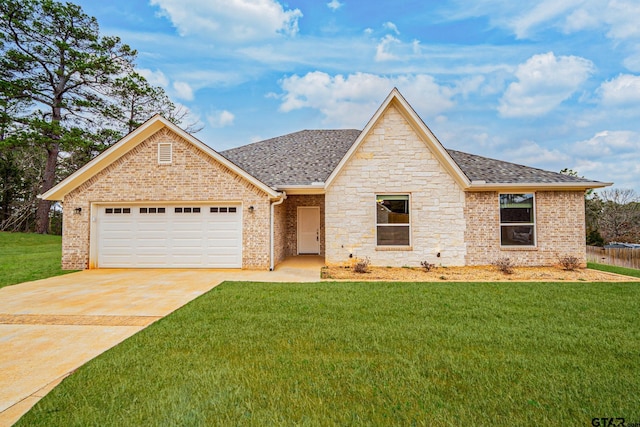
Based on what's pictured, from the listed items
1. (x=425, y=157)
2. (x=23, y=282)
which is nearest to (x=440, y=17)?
(x=425, y=157)

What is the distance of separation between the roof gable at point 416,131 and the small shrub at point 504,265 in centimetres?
294

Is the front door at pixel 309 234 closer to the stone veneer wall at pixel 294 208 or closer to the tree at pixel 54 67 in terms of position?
the stone veneer wall at pixel 294 208

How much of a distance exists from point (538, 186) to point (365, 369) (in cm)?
1091

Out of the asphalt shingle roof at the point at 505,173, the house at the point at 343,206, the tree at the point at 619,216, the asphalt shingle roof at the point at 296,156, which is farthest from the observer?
the tree at the point at 619,216

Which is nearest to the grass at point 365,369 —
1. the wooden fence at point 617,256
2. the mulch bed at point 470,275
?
the mulch bed at point 470,275

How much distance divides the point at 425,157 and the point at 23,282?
13.4 metres

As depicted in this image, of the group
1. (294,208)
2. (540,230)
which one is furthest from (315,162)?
(540,230)

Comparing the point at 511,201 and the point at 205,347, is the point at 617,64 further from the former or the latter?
the point at 205,347

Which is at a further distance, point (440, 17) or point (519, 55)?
point (519, 55)

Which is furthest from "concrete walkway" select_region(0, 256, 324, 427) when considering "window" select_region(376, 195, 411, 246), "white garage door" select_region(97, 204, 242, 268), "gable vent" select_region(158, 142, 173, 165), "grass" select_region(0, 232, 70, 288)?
"gable vent" select_region(158, 142, 173, 165)

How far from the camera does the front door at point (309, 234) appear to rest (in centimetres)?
1538

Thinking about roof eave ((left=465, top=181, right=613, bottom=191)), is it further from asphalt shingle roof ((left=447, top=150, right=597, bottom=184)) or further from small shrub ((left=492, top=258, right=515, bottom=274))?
small shrub ((left=492, top=258, right=515, bottom=274))

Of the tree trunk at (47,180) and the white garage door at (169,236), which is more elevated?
the tree trunk at (47,180)

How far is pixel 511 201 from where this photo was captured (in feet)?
38.4
